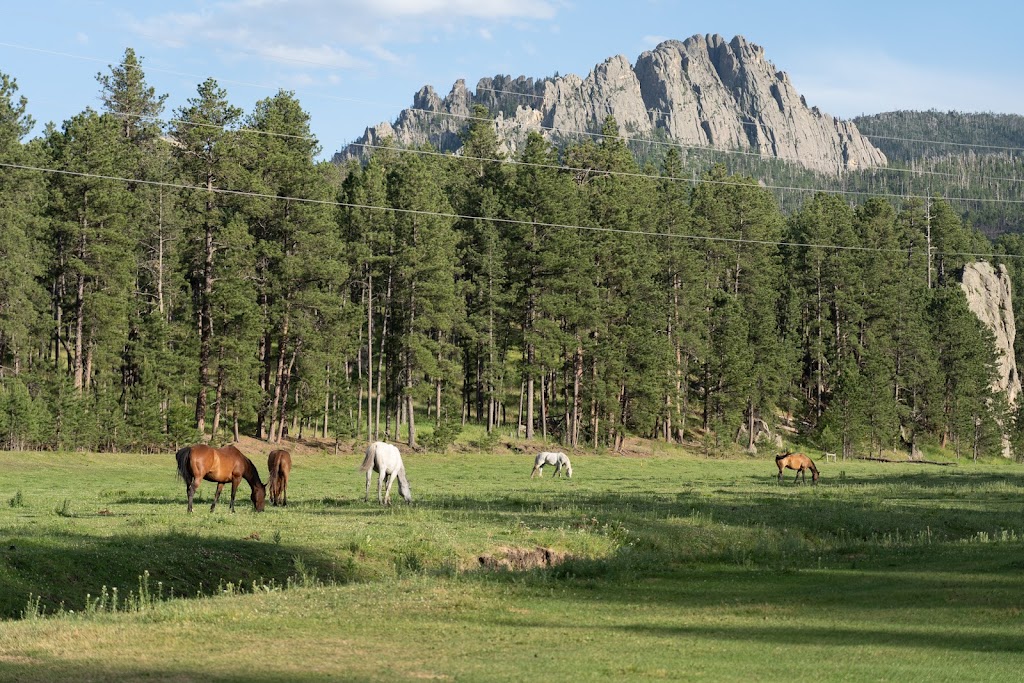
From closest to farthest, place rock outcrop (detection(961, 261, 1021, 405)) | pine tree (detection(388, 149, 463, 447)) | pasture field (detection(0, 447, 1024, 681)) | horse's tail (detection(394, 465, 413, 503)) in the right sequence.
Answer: pasture field (detection(0, 447, 1024, 681))
horse's tail (detection(394, 465, 413, 503))
pine tree (detection(388, 149, 463, 447))
rock outcrop (detection(961, 261, 1021, 405))

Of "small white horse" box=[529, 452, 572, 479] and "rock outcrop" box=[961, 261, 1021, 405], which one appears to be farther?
"rock outcrop" box=[961, 261, 1021, 405]

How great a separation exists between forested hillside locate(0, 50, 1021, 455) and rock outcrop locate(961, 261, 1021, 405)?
8.15 metres

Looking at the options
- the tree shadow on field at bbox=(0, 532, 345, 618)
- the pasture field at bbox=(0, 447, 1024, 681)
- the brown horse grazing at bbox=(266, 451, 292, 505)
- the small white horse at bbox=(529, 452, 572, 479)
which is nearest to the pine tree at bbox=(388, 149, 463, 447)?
the small white horse at bbox=(529, 452, 572, 479)

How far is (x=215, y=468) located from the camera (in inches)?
1092

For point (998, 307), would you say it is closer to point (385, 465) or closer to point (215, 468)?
point (385, 465)

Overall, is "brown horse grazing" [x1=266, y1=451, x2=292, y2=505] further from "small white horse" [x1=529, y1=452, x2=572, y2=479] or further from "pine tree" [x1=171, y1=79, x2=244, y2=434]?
"pine tree" [x1=171, y1=79, x2=244, y2=434]

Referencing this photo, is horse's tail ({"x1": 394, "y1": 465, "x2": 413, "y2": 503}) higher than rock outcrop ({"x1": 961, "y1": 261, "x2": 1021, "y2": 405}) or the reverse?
the reverse

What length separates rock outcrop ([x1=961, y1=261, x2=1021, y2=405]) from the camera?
125050 mm

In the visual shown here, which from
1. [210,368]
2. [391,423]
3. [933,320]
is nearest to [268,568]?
[210,368]

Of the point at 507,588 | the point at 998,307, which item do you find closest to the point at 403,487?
the point at 507,588

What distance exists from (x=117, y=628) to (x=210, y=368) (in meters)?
49.7

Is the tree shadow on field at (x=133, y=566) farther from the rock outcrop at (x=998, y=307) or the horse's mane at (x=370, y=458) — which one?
the rock outcrop at (x=998, y=307)

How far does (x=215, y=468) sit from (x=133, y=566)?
8.50 metres

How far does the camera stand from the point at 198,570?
65.1 ft
